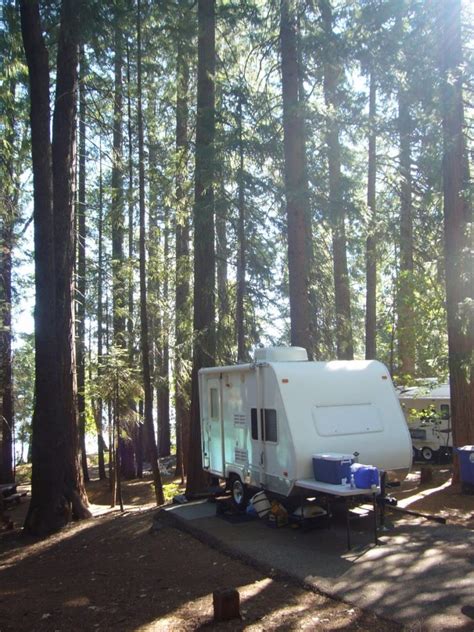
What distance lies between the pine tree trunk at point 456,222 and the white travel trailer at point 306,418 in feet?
8.68

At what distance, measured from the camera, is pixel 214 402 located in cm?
1106

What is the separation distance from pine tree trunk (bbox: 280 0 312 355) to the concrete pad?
4.61m

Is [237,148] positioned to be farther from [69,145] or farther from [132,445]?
[132,445]

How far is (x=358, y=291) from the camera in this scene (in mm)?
24766

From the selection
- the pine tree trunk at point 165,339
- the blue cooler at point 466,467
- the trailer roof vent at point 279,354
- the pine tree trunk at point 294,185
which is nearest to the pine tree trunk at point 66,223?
the pine tree trunk at point 294,185

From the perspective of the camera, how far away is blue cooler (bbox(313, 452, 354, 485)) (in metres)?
7.55

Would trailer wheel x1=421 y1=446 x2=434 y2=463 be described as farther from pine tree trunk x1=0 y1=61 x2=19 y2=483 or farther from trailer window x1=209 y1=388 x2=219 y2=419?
pine tree trunk x1=0 y1=61 x2=19 y2=483

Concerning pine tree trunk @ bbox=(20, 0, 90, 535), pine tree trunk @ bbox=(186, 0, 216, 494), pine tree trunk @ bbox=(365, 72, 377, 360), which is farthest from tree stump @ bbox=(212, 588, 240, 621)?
pine tree trunk @ bbox=(365, 72, 377, 360)

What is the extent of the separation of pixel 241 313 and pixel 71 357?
4032 millimetres

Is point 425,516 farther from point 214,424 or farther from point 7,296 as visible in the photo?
point 7,296

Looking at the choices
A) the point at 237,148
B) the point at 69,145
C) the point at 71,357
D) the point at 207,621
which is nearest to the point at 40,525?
the point at 71,357

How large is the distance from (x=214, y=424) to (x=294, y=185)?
5.18 meters

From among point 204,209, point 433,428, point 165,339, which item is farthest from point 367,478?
point 165,339

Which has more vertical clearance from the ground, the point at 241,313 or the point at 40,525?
the point at 241,313
